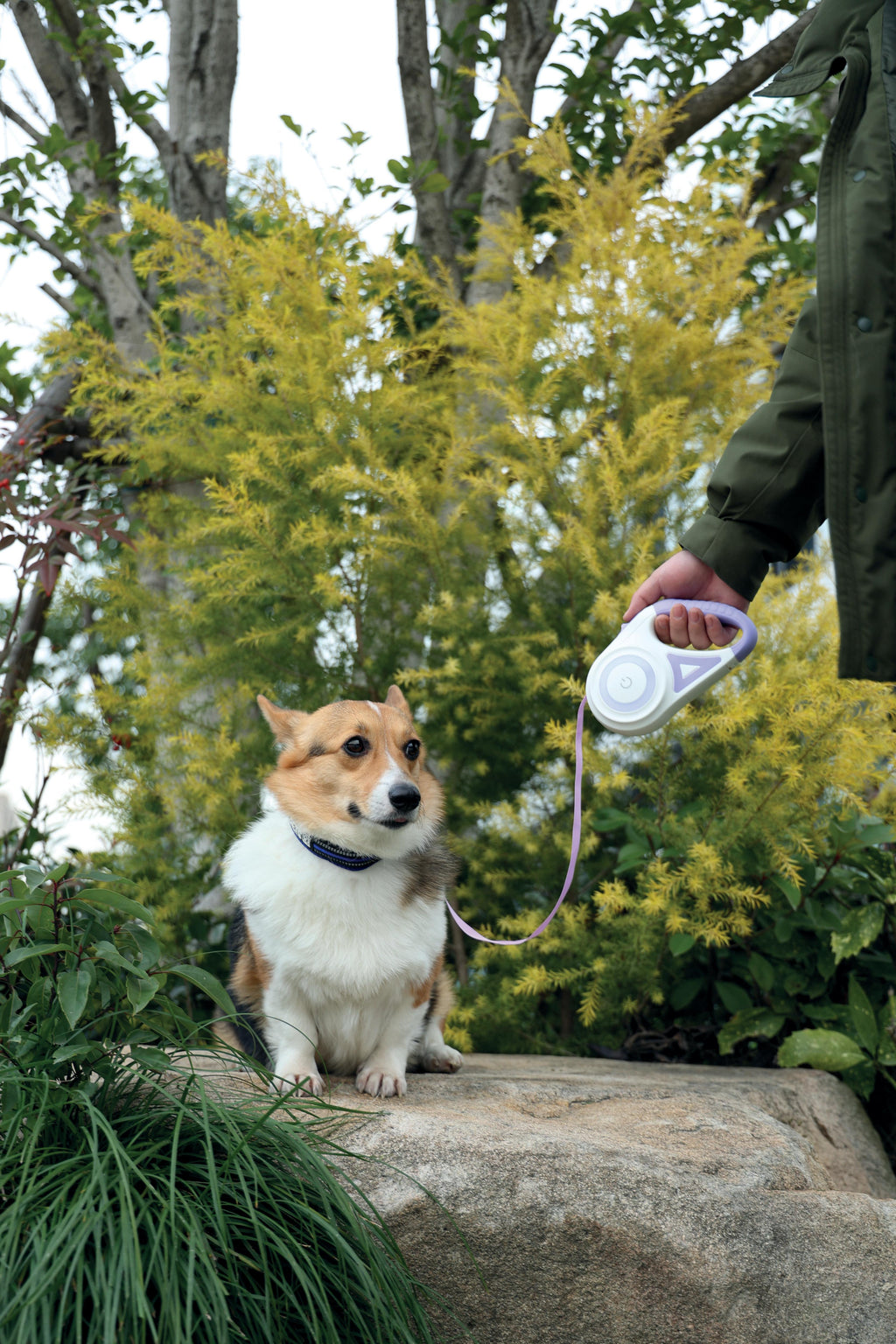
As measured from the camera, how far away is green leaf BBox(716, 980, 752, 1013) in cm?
338

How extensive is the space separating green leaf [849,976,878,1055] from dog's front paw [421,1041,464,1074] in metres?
1.23

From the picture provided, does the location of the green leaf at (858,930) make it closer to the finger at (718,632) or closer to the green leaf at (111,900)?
the finger at (718,632)

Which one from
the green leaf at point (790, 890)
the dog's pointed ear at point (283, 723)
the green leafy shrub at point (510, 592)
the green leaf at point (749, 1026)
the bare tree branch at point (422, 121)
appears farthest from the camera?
the bare tree branch at point (422, 121)

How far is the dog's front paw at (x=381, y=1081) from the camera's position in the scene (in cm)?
239

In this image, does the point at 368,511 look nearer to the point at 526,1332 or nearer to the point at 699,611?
the point at 699,611

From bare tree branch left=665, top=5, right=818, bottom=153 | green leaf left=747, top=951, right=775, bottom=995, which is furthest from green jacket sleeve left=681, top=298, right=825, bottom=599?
bare tree branch left=665, top=5, right=818, bottom=153

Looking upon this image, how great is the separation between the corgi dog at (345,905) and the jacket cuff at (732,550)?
80cm

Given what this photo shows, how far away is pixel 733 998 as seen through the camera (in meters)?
3.39

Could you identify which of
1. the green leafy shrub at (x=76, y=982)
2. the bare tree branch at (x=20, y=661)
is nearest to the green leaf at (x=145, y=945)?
the green leafy shrub at (x=76, y=982)

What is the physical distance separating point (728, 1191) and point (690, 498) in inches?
101

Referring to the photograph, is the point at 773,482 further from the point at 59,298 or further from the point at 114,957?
the point at 59,298

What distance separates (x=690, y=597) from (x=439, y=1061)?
1.44 meters

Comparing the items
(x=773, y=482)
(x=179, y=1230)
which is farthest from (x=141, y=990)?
(x=773, y=482)

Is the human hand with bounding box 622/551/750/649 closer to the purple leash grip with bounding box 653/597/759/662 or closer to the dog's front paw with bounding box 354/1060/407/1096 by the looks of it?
the purple leash grip with bounding box 653/597/759/662
